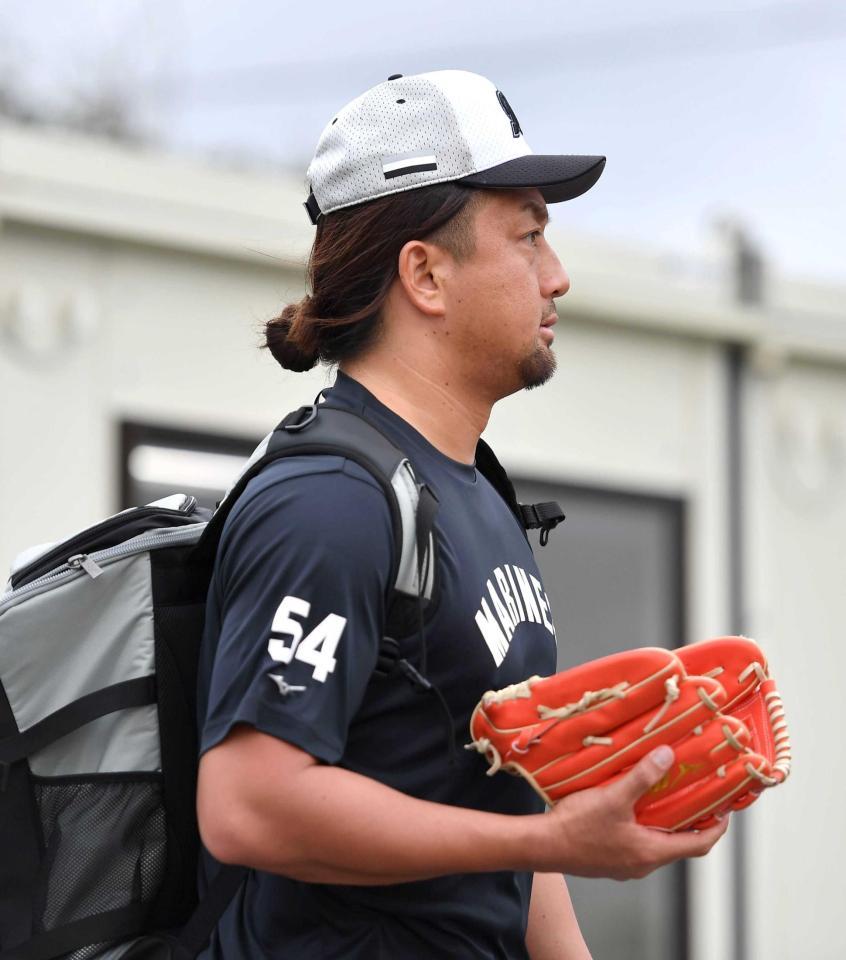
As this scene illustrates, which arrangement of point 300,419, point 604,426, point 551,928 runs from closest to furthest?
point 300,419, point 551,928, point 604,426

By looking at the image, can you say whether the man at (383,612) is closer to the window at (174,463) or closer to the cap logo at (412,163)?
the cap logo at (412,163)

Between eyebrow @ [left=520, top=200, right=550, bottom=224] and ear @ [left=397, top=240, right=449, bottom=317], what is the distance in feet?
0.50

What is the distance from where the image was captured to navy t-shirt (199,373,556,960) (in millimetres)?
2057

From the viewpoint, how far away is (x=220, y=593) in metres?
2.26

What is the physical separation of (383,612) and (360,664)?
8 centimetres

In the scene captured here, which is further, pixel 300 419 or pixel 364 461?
pixel 300 419

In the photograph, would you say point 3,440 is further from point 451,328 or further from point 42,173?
point 451,328

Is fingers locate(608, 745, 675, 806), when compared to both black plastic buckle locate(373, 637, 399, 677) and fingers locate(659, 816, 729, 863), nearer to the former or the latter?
fingers locate(659, 816, 729, 863)

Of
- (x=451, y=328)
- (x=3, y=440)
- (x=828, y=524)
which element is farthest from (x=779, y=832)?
(x=451, y=328)

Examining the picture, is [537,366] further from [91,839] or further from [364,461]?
[91,839]

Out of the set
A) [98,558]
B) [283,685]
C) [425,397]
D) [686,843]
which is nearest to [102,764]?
[98,558]

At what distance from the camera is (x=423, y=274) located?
250 centimetres

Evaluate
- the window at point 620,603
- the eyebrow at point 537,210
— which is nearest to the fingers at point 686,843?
the eyebrow at point 537,210

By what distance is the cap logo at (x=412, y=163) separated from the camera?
8.07ft
